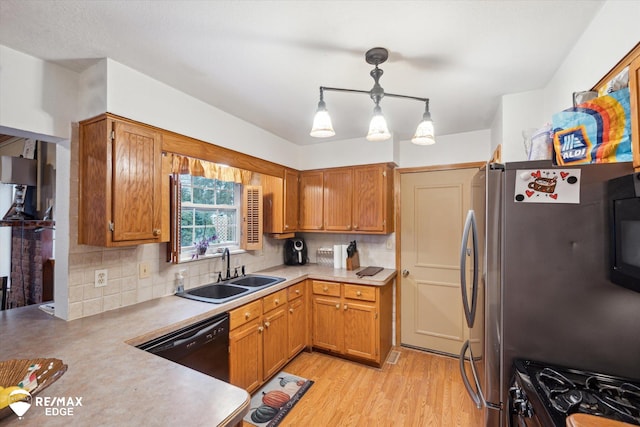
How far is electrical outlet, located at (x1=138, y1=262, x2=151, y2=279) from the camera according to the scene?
204 centimetres

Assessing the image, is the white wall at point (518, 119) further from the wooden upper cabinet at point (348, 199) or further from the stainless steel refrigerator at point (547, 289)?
the wooden upper cabinet at point (348, 199)

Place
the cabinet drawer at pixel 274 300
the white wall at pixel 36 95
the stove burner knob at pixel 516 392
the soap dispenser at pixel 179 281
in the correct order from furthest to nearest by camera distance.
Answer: the cabinet drawer at pixel 274 300
the soap dispenser at pixel 179 281
the white wall at pixel 36 95
the stove burner knob at pixel 516 392

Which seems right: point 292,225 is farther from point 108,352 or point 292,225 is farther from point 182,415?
point 182,415

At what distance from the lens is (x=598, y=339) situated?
1038mm

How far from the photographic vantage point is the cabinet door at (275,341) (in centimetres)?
242

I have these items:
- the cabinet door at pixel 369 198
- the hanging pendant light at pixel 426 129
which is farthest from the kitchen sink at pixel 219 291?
the hanging pendant light at pixel 426 129

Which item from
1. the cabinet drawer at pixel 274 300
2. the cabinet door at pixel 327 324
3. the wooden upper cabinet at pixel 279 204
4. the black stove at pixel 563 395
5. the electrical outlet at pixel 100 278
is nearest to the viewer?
the black stove at pixel 563 395

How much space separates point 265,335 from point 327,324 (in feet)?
2.53

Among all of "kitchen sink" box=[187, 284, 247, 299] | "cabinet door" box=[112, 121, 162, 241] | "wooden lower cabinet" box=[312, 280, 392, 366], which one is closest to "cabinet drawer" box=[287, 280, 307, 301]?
"wooden lower cabinet" box=[312, 280, 392, 366]

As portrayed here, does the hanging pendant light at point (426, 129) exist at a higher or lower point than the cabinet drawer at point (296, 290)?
higher

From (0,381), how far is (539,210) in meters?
2.12

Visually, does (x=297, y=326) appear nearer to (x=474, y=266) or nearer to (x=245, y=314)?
(x=245, y=314)

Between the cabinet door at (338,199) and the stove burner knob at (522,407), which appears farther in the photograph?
the cabinet door at (338,199)

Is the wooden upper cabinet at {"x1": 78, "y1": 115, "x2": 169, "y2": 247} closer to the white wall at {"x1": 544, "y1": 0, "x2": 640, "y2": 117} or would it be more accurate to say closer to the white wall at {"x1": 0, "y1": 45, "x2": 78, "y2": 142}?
the white wall at {"x1": 0, "y1": 45, "x2": 78, "y2": 142}
